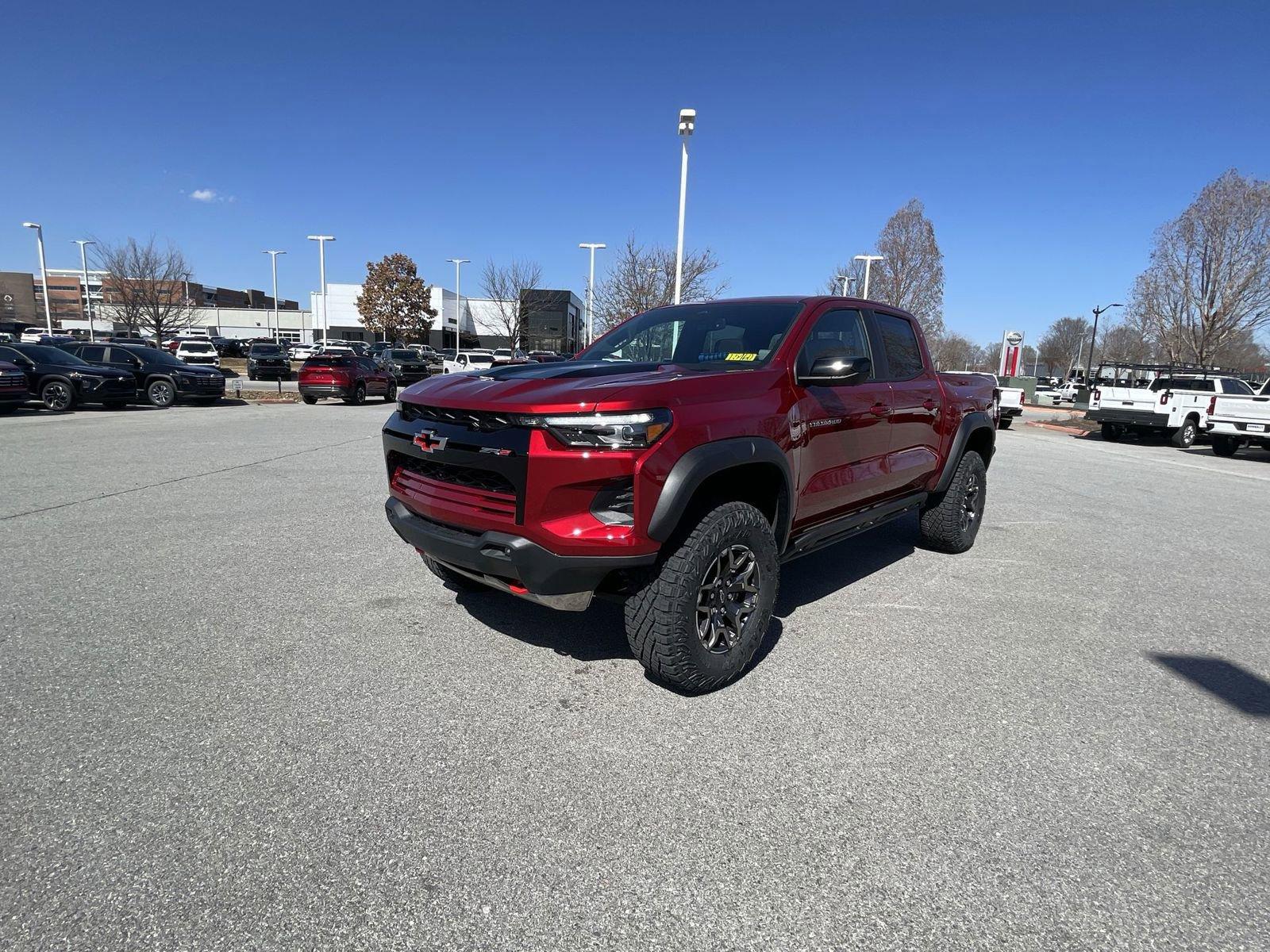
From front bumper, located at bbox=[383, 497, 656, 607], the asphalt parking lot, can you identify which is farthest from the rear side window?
front bumper, located at bbox=[383, 497, 656, 607]

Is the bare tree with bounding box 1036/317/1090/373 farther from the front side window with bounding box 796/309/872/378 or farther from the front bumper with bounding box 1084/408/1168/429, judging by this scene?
the front side window with bounding box 796/309/872/378

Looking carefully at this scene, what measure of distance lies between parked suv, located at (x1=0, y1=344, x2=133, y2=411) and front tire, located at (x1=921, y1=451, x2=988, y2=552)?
17658 mm

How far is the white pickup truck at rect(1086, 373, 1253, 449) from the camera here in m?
17.5

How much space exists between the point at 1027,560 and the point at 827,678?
3.30m

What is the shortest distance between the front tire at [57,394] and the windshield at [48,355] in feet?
1.61

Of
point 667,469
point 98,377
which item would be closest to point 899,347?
point 667,469

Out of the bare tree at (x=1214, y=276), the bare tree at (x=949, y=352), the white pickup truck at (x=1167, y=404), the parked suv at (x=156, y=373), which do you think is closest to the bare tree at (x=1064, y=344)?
the bare tree at (x=949, y=352)

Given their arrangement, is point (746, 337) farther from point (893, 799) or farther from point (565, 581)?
point (893, 799)

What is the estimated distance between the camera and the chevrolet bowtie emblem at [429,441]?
3232mm

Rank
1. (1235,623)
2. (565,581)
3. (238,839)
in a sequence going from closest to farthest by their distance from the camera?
(238,839) < (565,581) < (1235,623)

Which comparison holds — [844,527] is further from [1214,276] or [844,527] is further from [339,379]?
[1214,276]

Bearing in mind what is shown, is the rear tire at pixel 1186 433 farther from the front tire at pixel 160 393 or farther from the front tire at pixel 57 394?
the front tire at pixel 57 394

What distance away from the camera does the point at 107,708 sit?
9.77 feet

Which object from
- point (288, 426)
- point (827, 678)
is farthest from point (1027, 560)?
point (288, 426)
